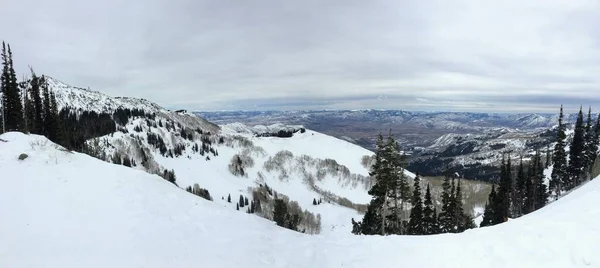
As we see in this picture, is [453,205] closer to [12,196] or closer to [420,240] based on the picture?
[420,240]

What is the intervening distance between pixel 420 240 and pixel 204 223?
13.6 metres

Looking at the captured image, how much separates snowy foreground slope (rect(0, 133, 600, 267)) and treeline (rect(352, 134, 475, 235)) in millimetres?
17182

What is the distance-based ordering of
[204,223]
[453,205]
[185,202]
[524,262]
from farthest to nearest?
[453,205]
[185,202]
[204,223]
[524,262]

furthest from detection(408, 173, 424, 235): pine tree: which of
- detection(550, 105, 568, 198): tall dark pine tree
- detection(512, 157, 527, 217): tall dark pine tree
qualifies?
detection(550, 105, 568, 198): tall dark pine tree

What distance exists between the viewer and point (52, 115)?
2874 inches

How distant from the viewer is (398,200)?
177 ft

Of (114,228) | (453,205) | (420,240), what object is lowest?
(453,205)

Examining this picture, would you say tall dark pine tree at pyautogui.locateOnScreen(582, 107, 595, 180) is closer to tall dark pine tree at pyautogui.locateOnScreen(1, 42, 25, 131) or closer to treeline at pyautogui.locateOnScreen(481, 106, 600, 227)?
treeline at pyautogui.locateOnScreen(481, 106, 600, 227)

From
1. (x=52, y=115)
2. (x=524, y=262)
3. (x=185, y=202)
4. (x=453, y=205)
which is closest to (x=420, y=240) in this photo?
(x=524, y=262)

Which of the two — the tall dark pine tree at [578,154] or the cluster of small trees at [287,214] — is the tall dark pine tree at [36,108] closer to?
the cluster of small trees at [287,214]

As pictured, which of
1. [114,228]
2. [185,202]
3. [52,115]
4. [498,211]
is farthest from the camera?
[52,115]

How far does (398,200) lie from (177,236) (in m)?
42.5

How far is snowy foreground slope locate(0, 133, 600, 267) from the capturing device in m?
14.0

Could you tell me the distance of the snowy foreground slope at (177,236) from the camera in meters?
14.0
